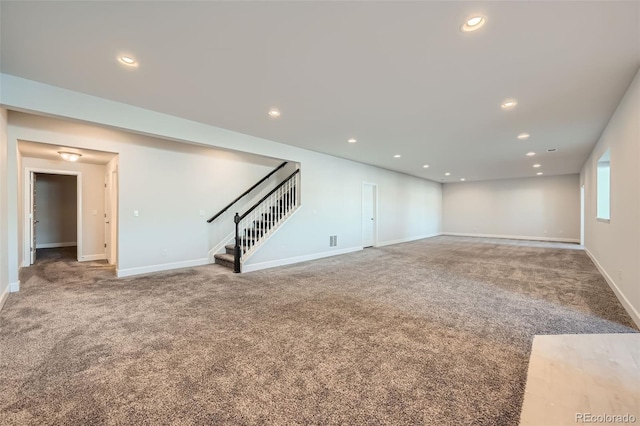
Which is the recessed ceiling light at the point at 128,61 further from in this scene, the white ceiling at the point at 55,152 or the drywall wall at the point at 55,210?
the drywall wall at the point at 55,210

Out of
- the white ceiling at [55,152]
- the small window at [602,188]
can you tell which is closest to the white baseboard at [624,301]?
the small window at [602,188]

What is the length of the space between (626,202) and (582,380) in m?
2.52

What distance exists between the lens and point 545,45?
2332 millimetres

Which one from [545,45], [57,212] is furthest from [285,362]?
[57,212]

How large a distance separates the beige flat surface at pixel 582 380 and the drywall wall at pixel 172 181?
14.9 ft

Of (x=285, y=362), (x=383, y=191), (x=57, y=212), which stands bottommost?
(x=285, y=362)

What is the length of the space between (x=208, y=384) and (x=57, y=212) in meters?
10.1

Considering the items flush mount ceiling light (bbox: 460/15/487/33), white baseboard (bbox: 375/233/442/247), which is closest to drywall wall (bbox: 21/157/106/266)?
white baseboard (bbox: 375/233/442/247)

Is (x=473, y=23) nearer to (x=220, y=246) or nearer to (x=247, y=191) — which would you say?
(x=247, y=191)

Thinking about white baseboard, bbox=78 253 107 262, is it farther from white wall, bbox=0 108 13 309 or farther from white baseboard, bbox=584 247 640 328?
white baseboard, bbox=584 247 640 328

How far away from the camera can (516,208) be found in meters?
11.3

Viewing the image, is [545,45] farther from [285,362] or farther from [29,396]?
[29,396]
